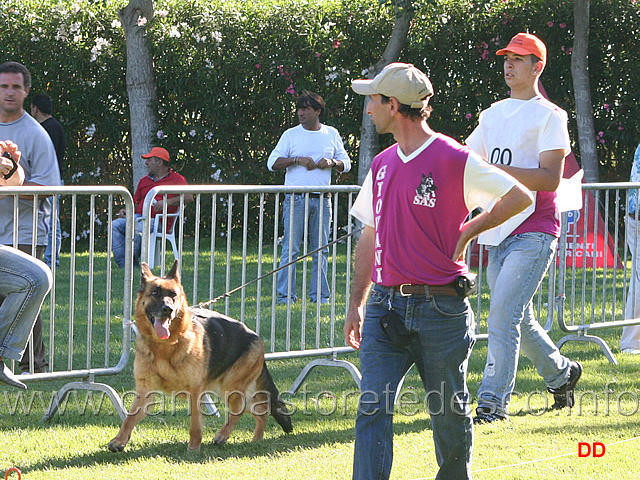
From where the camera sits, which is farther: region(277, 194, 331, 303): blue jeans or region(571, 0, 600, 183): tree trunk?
region(571, 0, 600, 183): tree trunk

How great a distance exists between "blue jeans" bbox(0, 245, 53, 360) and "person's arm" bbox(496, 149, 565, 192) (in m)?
2.57

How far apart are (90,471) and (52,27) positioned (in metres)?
11.9

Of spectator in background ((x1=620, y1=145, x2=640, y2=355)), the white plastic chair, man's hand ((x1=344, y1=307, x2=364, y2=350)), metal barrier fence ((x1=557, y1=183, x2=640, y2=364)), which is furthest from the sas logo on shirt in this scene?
spectator in background ((x1=620, y1=145, x2=640, y2=355))

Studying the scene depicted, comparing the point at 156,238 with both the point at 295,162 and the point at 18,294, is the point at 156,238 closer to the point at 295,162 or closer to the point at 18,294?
the point at 295,162

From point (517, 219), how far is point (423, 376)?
6.27 feet

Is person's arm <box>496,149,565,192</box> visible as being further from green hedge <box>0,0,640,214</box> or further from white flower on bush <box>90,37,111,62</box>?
white flower on bush <box>90,37,111,62</box>

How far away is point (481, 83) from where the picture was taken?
50.3 ft

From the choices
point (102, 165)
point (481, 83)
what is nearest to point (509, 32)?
point (481, 83)

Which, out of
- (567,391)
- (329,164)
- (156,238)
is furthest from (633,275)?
(156,238)

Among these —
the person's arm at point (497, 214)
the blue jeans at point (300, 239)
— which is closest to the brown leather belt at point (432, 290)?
the person's arm at point (497, 214)

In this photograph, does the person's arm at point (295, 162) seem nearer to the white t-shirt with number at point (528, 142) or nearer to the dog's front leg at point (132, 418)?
the white t-shirt with number at point (528, 142)

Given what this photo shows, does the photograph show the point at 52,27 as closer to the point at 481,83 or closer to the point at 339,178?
the point at 339,178

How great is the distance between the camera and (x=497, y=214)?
402cm

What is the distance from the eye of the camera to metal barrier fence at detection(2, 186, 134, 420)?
582 centimetres
